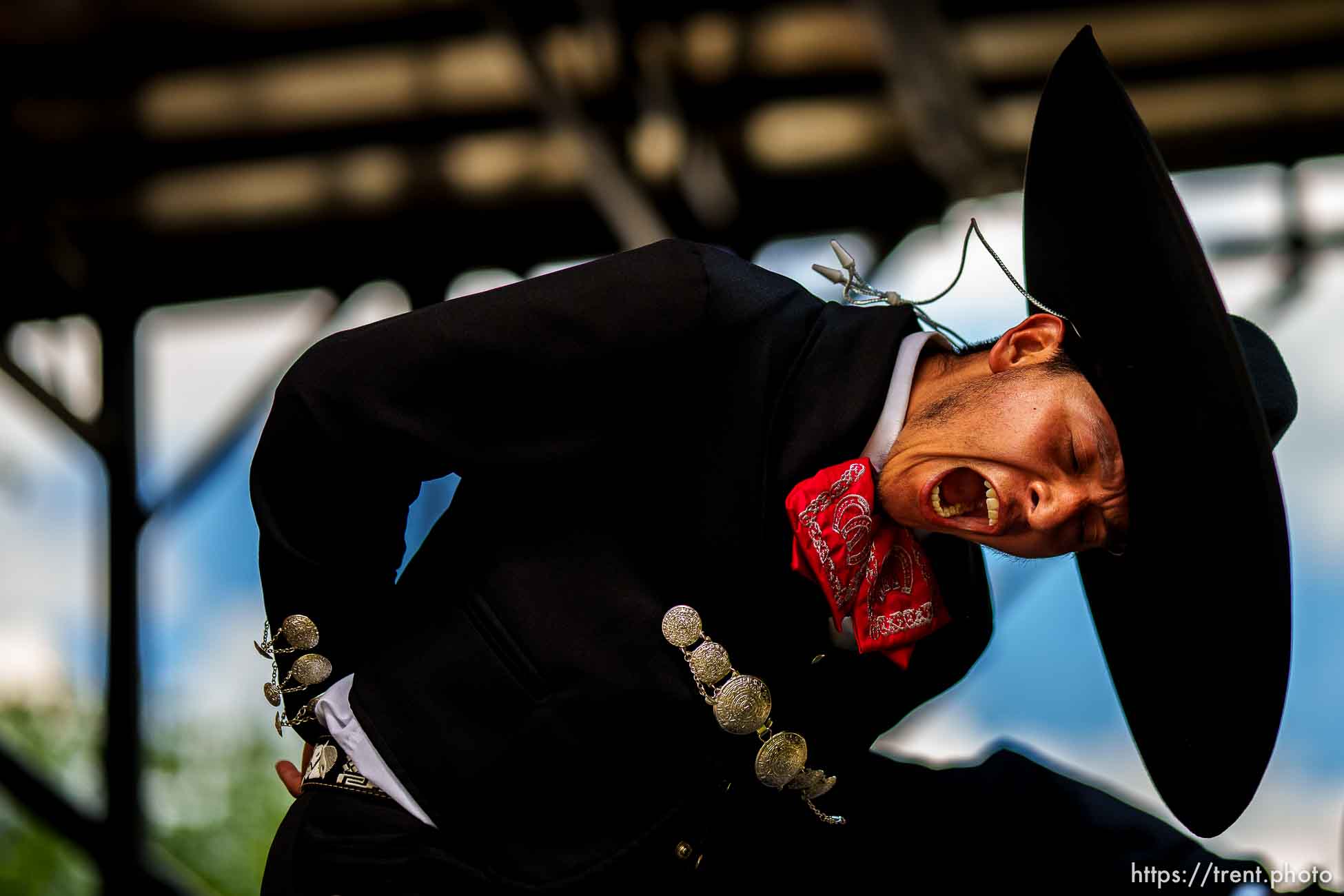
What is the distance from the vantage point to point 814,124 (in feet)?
15.2

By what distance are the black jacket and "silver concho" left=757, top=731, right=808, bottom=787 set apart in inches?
1.4

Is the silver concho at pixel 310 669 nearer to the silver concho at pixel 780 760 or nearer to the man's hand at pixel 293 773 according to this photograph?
the man's hand at pixel 293 773

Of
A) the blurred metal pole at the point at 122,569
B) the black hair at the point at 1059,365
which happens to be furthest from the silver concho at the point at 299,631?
the blurred metal pole at the point at 122,569

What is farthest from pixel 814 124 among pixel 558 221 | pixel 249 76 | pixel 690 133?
pixel 249 76

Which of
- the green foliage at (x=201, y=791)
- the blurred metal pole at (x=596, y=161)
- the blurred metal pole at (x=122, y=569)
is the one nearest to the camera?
the blurred metal pole at (x=596, y=161)

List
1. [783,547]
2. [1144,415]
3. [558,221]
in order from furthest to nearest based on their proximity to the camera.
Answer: [558,221] → [783,547] → [1144,415]

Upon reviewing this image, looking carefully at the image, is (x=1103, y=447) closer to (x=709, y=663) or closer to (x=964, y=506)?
(x=964, y=506)

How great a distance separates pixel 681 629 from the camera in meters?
1.54

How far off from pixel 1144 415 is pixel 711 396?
1.68 feet

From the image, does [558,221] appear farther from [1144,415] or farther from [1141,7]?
[1144,415]

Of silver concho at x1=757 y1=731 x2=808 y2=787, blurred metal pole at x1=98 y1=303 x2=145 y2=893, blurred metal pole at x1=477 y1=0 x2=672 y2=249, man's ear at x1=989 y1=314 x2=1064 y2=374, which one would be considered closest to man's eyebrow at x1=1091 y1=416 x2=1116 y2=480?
man's ear at x1=989 y1=314 x2=1064 y2=374

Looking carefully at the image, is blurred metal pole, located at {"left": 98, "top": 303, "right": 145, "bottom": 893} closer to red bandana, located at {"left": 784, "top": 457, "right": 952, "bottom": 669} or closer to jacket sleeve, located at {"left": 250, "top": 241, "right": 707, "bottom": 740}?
jacket sleeve, located at {"left": 250, "top": 241, "right": 707, "bottom": 740}

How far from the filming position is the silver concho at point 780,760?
1588 millimetres

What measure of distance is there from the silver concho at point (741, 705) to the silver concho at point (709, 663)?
0.02 meters
